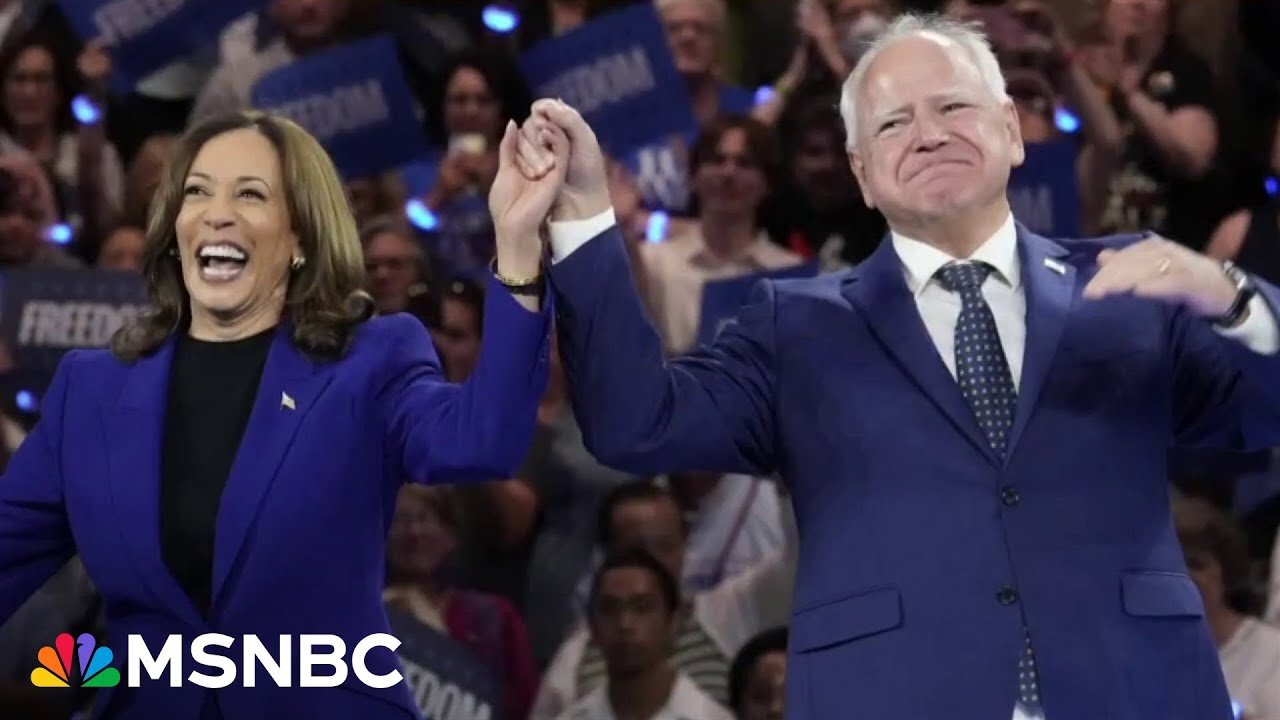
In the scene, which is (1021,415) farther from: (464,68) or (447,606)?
(464,68)

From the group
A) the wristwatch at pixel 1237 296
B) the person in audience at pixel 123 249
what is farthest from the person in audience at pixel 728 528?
the wristwatch at pixel 1237 296

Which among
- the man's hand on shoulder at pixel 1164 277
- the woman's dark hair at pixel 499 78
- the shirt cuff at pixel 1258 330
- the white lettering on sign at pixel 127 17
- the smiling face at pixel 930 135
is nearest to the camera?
the man's hand on shoulder at pixel 1164 277

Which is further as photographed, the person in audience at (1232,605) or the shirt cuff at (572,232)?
the person in audience at (1232,605)

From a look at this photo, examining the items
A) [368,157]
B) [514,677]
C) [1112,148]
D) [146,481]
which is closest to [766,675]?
[514,677]

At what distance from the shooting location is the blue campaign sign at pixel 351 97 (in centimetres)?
383

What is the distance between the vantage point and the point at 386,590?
334cm

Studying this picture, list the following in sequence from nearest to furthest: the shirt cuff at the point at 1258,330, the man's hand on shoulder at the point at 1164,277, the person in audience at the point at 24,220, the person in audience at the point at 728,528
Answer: the man's hand on shoulder at the point at 1164,277 < the shirt cuff at the point at 1258,330 < the person in audience at the point at 728,528 < the person in audience at the point at 24,220

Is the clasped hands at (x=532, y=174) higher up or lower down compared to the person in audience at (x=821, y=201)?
lower down

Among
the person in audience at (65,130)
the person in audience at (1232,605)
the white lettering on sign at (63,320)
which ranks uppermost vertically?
the person in audience at (65,130)

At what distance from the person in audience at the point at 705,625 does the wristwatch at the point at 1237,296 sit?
1.60m

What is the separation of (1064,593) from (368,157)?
240 cm

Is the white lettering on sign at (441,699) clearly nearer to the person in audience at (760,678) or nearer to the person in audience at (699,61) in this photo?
the person in audience at (760,678)

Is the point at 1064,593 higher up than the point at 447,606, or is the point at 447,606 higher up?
the point at 447,606

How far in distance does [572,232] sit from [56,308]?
1970mm
